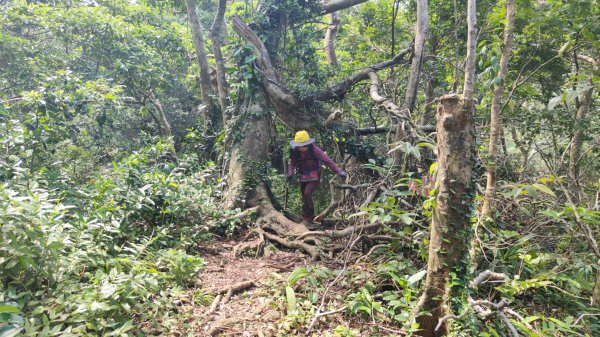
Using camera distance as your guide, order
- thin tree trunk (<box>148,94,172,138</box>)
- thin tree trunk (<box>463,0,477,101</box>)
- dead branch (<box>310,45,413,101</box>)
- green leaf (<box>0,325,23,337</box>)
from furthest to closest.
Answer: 1. thin tree trunk (<box>148,94,172,138</box>)
2. dead branch (<box>310,45,413,101</box>)
3. thin tree trunk (<box>463,0,477,101</box>)
4. green leaf (<box>0,325,23,337</box>)

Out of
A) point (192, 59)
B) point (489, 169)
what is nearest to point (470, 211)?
point (489, 169)

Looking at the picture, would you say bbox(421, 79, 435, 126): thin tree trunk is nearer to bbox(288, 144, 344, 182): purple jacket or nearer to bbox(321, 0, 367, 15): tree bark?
bbox(288, 144, 344, 182): purple jacket

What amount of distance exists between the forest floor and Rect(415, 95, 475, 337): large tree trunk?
35.6 inches

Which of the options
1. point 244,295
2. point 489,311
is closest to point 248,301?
point 244,295

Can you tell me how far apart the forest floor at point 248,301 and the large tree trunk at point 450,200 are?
0.90m

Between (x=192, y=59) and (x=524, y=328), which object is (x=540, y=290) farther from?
(x=192, y=59)

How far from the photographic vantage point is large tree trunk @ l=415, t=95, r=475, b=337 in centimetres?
244

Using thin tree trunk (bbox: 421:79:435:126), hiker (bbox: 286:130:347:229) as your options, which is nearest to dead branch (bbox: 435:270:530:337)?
hiker (bbox: 286:130:347:229)

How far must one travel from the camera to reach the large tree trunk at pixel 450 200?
8.02 feet

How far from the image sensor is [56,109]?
4.71 metres

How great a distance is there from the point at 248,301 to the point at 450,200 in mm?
2182

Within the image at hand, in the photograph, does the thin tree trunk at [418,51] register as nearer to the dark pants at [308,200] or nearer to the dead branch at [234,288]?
the dark pants at [308,200]

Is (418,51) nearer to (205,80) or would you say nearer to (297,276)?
(297,276)

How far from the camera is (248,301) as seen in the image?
3.48 meters
